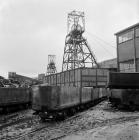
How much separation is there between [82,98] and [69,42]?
32310 millimetres

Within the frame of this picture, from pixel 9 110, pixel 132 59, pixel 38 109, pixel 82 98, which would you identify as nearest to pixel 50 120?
pixel 38 109

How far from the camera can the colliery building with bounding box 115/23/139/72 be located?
28.4 metres

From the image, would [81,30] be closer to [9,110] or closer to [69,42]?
[69,42]

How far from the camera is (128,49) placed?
29.8m

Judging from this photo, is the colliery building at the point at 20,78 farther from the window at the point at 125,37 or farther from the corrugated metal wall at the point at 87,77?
the window at the point at 125,37

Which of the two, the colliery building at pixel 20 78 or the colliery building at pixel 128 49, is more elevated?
the colliery building at pixel 128 49

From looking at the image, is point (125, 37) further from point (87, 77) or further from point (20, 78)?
point (20, 78)

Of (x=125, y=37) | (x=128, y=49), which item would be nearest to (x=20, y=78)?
(x=128, y=49)

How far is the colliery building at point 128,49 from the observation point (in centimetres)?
2838

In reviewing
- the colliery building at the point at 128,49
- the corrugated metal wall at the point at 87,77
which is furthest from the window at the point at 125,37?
the corrugated metal wall at the point at 87,77

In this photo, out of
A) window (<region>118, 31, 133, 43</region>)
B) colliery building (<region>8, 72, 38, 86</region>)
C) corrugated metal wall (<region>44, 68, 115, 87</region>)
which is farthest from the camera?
corrugated metal wall (<region>44, 68, 115, 87</region>)

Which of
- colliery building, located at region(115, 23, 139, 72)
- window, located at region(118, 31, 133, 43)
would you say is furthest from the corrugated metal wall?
window, located at region(118, 31, 133, 43)

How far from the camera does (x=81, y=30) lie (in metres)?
49.1

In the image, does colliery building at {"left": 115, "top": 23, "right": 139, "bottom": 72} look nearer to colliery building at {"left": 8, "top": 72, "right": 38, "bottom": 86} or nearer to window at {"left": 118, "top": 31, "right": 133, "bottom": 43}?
window at {"left": 118, "top": 31, "right": 133, "bottom": 43}
